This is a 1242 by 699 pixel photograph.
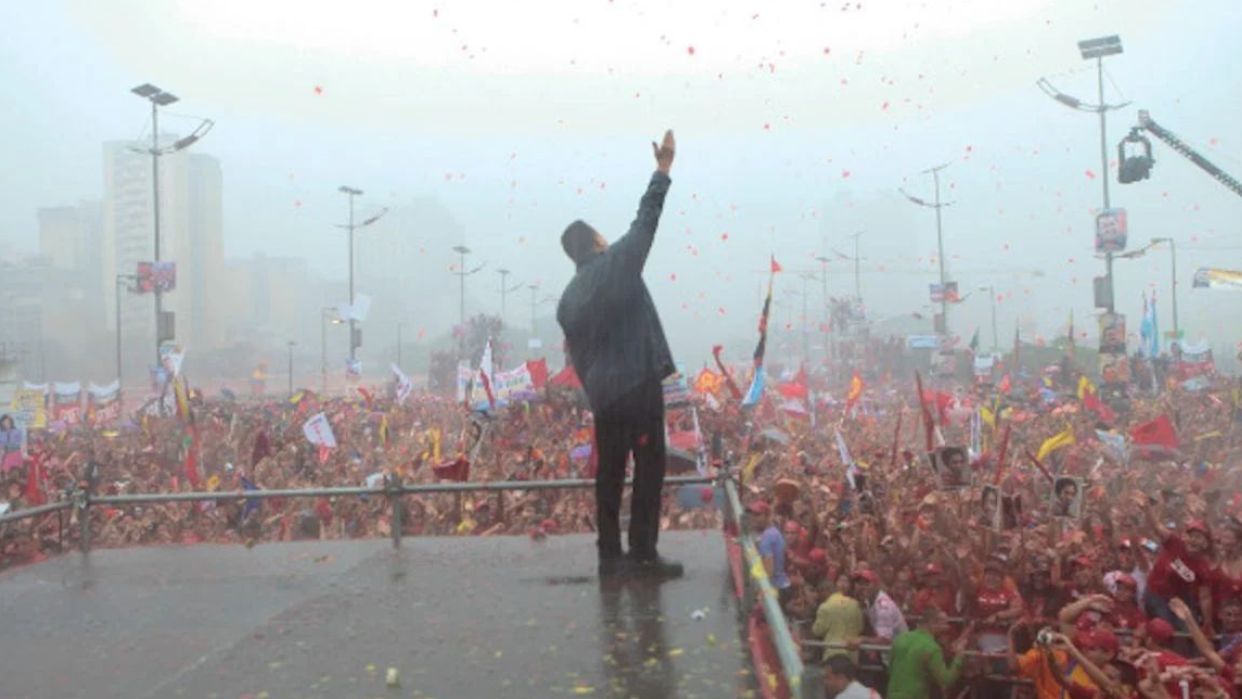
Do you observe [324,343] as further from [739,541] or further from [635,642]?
[635,642]

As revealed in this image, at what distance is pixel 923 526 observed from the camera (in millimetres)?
9188

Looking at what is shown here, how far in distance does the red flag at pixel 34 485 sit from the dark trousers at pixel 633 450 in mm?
10693

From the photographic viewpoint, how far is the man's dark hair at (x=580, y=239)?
5.84 metres

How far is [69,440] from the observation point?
94.6ft

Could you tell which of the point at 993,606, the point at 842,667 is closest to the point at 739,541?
the point at 842,667

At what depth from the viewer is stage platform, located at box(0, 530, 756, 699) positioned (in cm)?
426

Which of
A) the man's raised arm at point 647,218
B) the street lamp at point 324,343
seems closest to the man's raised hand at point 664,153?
the man's raised arm at point 647,218

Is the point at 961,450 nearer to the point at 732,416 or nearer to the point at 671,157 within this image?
the point at 671,157

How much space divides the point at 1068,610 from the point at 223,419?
27.5 metres

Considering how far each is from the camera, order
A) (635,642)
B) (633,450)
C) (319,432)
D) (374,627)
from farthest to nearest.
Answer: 1. (319,432)
2. (633,450)
3. (374,627)
4. (635,642)

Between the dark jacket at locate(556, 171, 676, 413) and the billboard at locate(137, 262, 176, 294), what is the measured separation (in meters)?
38.0

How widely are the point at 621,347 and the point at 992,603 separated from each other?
3.44 metres

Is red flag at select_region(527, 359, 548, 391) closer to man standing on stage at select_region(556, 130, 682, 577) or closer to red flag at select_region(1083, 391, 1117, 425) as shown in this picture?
red flag at select_region(1083, 391, 1117, 425)

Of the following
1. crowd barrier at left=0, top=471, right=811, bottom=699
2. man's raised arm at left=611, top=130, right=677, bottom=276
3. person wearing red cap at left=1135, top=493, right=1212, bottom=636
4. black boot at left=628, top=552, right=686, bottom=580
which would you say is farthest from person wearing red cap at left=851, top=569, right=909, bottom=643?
man's raised arm at left=611, top=130, right=677, bottom=276
